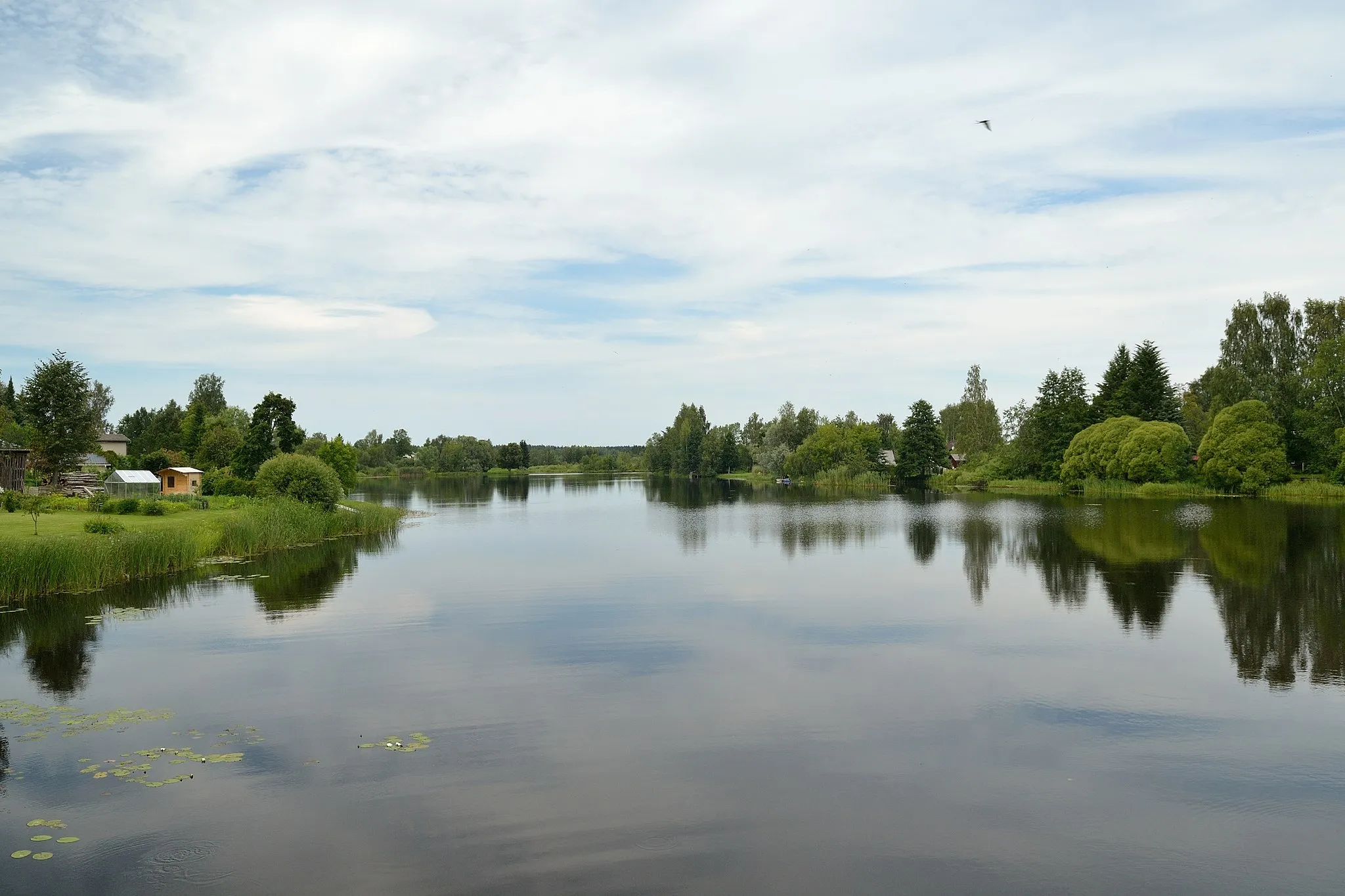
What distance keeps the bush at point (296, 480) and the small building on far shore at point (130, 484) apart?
8.92 metres

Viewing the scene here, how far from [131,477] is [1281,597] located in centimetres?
5405

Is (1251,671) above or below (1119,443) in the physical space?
below

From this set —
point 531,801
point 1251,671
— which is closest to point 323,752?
point 531,801

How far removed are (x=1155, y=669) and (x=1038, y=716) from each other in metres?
4.42

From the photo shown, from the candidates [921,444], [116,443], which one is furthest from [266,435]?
[921,444]

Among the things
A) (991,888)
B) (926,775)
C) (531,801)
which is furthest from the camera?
(926,775)

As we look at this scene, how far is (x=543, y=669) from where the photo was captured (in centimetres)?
1709

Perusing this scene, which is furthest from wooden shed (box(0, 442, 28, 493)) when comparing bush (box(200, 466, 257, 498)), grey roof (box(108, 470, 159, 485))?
bush (box(200, 466, 257, 498))

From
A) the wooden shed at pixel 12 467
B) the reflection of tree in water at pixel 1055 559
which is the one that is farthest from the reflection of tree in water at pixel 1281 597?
the wooden shed at pixel 12 467

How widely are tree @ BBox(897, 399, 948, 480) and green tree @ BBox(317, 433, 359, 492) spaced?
63661mm

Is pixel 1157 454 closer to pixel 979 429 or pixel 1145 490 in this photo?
pixel 1145 490

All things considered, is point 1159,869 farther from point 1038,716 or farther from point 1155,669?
point 1155,669

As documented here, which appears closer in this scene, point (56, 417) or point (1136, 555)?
point (1136, 555)

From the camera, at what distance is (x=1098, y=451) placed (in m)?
78.1
